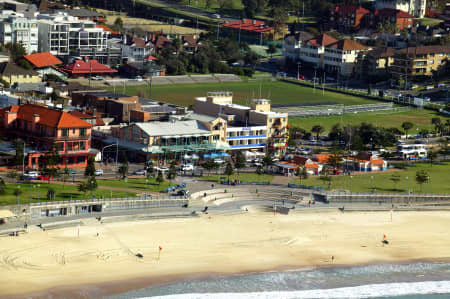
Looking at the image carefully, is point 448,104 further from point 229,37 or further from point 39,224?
point 39,224

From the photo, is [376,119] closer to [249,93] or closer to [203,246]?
[249,93]

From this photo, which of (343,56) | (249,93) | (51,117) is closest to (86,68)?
(249,93)

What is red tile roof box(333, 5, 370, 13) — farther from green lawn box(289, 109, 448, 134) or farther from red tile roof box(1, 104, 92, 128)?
red tile roof box(1, 104, 92, 128)

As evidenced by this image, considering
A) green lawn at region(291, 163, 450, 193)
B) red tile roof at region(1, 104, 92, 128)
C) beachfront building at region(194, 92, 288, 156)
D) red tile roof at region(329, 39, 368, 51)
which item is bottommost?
green lawn at region(291, 163, 450, 193)

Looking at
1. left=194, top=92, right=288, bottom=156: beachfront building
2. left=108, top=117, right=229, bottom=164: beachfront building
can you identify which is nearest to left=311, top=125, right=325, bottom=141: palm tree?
left=194, top=92, right=288, bottom=156: beachfront building

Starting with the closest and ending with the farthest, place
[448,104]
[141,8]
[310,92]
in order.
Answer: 1. [448,104]
2. [310,92]
3. [141,8]

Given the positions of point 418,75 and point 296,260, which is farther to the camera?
point 418,75

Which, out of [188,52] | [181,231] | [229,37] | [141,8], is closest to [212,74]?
[188,52]
